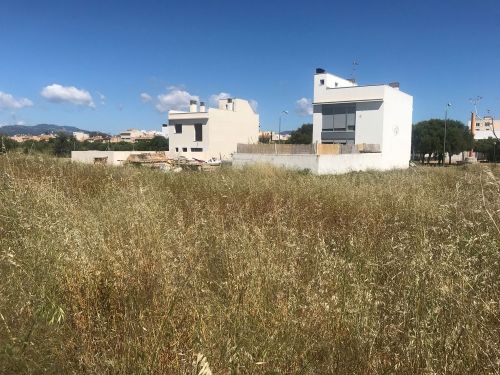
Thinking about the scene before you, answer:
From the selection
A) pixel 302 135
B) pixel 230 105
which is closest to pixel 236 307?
pixel 230 105

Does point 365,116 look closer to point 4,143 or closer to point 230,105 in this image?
point 230,105

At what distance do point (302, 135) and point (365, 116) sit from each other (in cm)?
3062

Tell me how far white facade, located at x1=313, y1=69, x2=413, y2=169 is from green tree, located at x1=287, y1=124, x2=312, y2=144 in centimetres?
2241

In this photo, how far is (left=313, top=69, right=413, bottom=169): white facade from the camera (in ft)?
135

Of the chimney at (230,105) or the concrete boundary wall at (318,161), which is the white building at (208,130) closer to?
the chimney at (230,105)

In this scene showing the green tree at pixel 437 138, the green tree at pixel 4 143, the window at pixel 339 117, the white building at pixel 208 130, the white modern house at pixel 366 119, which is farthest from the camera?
the white building at pixel 208 130

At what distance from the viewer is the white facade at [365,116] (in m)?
41.2

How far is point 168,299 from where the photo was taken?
2145 mm

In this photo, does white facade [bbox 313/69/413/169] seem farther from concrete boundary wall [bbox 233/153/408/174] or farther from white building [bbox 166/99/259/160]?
white building [bbox 166/99/259/160]

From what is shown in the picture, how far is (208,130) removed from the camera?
5794 centimetres

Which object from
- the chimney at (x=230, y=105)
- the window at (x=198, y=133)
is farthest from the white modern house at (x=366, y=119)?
the chimney at (x=230, y=105)

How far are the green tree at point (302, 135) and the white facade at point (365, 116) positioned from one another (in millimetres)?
22412

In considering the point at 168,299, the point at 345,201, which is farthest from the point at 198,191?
the point at 168,299

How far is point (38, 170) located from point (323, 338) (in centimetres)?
729
